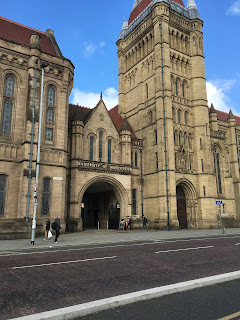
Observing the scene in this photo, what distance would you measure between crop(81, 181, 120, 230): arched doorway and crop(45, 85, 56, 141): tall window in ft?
30.0

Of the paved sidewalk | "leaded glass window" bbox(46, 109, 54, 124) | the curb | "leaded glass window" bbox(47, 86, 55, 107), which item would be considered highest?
"leaded glass window" bbox(47, 86, 55, 107)

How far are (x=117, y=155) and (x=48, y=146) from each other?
10.8 m

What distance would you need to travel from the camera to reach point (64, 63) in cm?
2783

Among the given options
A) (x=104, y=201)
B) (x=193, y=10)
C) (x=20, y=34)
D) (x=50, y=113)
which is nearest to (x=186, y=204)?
(x=104, y=201)

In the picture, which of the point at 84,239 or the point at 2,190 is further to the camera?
the point at 2,190

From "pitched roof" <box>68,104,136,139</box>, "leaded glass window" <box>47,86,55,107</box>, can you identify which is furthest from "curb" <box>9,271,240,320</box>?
"pitched roof" <box>68,104,136,139</box>

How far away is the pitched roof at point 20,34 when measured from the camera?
28081mm


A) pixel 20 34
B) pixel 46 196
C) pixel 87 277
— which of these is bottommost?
pixel 87 277

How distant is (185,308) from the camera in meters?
4.81

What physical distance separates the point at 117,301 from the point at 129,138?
3013cm

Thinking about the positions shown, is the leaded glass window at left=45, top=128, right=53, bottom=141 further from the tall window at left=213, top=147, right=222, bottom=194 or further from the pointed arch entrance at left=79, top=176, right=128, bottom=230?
the tall window at left=213, top=147, right=222, bottom=194

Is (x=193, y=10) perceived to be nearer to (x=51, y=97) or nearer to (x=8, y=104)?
(x=51, y=97)

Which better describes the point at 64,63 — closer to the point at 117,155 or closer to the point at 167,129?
the point at 117,155

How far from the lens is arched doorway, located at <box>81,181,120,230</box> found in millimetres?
33188
